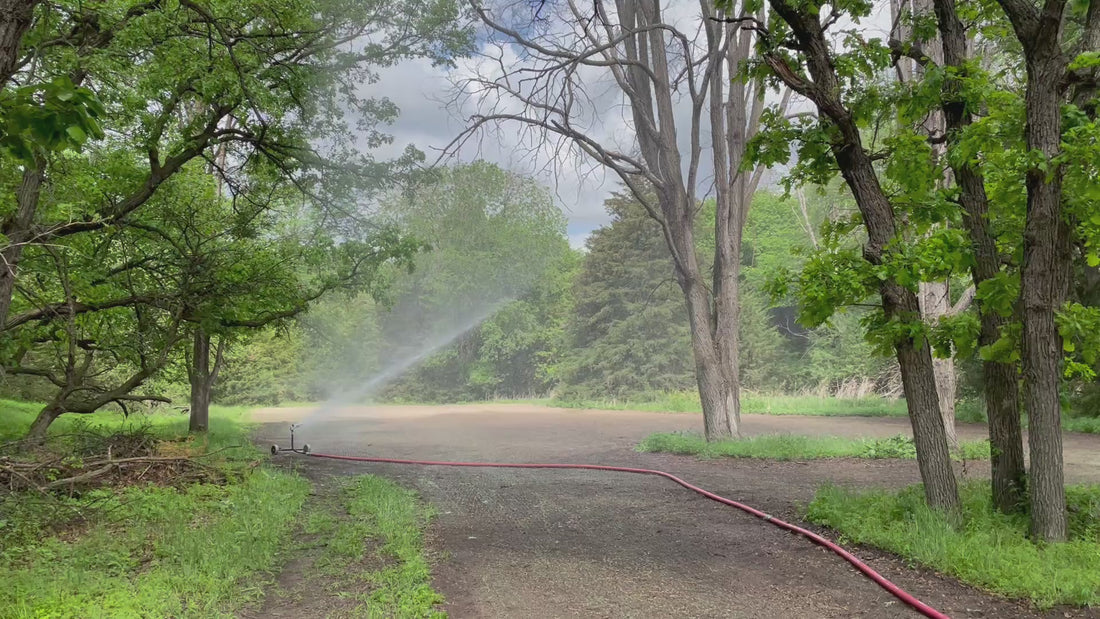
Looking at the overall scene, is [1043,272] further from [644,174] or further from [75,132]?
[644,174]

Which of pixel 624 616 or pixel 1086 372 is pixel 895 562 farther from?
pixel 624 616

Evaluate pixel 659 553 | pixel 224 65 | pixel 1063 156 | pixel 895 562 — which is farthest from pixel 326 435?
pixel 1063 156

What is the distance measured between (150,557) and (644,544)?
384cm

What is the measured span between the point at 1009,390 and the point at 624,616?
13.1ft

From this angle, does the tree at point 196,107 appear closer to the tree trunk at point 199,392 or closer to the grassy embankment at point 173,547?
the grassy embankment at point 173,547

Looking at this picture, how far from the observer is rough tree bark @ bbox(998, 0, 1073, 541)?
4625mm

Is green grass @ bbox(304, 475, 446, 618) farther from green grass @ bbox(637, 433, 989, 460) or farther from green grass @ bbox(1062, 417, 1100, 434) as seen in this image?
green grass @ bbox(1062, 417, 1100, 434)

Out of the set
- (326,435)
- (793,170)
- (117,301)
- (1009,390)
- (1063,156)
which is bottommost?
(326,435)

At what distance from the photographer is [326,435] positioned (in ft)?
58.7

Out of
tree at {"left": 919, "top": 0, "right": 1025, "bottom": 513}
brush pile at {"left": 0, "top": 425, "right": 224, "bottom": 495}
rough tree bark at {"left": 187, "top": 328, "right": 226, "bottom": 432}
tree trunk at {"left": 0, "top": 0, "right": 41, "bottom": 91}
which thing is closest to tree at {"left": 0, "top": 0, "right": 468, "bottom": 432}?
brush pile at {"left": 0, "top": 425, "right": 224, "bottom": 495}

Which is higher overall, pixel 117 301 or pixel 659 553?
pixel 117 301

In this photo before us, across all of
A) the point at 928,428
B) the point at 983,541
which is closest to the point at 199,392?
the point at 928,428

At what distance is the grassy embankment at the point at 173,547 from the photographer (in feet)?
12.6

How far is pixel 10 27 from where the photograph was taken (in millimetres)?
2631
